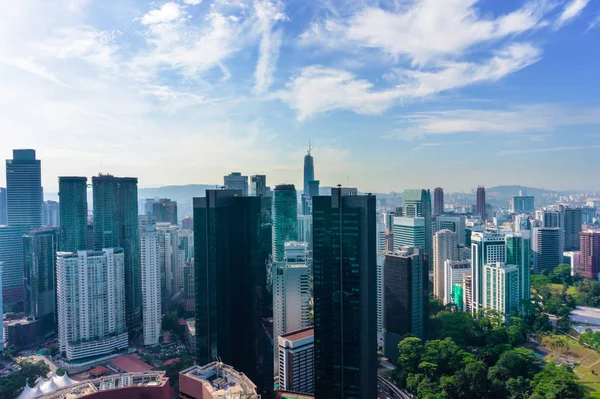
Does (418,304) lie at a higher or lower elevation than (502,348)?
higher

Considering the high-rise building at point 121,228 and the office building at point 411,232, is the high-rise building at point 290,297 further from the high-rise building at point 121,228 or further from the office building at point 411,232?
the office building at point 411,232

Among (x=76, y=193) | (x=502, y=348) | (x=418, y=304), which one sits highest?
(x=76, y=193)

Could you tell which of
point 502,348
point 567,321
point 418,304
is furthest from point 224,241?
point 567,321

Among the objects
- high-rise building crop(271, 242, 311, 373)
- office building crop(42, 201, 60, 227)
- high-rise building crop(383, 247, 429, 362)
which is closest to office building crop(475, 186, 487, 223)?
high-rise building crop(383, 247, 429, 362)

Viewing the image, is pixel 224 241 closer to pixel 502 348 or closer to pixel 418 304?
pixel 418 304

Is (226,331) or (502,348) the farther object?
(502,348)

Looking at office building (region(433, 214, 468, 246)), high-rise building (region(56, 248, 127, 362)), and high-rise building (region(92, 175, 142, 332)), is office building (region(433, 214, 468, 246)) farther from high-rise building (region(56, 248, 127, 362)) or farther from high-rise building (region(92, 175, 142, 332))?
high-rise building (region(56, 248, 127, 362))

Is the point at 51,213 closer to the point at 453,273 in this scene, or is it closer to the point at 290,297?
the point at 290,297

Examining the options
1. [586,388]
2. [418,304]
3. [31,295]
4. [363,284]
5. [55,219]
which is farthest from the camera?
[55,219]
